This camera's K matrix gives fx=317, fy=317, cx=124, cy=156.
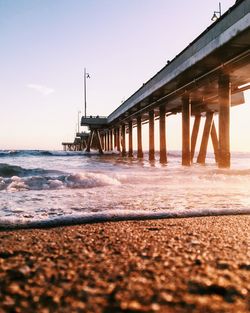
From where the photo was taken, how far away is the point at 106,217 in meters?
2.16

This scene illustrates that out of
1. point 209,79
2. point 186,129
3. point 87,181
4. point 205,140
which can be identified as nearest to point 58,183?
point 87,181

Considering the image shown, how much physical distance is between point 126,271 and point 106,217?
3.62 ft

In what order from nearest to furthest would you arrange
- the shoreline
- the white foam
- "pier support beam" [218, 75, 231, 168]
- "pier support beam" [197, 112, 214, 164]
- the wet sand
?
the wet sand
the shoreline
the white foam
"pier support beam" [218, 75, 231, 168]
"pier support beam" [197, 112, 214, 164]

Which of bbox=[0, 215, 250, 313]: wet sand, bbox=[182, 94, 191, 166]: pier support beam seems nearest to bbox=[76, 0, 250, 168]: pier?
bbox=[182, 94, 191, 166]: pier support beam

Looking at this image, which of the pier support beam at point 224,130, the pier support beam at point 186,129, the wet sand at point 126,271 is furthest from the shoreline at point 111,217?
the pier support beam at point 186,129

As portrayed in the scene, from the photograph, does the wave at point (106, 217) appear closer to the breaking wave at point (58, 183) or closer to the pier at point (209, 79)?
the breaking wave at point (58, 183)

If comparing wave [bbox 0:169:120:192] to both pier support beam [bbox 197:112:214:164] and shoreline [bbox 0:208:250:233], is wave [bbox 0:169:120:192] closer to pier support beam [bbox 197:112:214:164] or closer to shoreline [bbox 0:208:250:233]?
shoreline [bbox 0:208:250:233]

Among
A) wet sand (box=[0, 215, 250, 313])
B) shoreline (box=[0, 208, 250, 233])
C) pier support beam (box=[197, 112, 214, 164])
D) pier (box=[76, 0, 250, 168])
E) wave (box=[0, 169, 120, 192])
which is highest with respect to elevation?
pier (box=[76, 0, 250, 168])

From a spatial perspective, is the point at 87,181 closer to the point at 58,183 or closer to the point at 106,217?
the point at 58,183

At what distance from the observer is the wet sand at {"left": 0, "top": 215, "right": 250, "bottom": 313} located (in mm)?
840

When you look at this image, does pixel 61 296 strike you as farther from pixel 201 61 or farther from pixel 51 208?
pixel 201 61

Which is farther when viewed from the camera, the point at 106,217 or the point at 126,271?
the point at 106,217

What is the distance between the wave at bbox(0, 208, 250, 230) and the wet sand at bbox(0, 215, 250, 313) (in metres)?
0.30

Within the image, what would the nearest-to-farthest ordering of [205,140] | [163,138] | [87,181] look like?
[87,181] < [163,138] < [205,140]
